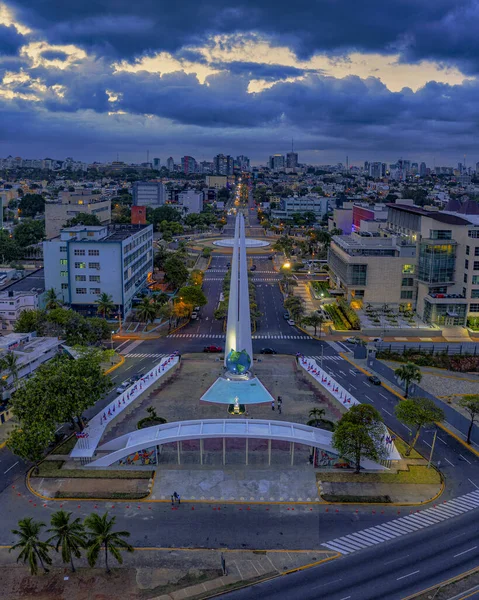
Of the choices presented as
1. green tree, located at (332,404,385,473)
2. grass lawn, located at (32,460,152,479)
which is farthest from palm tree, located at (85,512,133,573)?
green tree, located at (332,404,385,473)

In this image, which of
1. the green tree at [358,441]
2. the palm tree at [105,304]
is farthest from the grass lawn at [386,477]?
the palm tree at [105,304]

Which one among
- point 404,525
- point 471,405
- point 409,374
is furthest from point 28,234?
point 404,525

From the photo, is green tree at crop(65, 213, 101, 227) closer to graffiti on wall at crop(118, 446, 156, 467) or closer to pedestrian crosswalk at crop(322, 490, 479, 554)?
graffiti on wall at crop(118, 446, 156, 467)

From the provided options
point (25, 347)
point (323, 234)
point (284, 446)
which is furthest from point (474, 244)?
point (323, 234)

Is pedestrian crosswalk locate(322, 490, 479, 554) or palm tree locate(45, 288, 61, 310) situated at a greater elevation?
palm tree locate(45, 288, 61, 310)

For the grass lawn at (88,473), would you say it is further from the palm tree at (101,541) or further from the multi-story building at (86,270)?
the multi-story building at (86,270)

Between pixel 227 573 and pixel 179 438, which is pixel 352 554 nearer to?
pixel 227 573

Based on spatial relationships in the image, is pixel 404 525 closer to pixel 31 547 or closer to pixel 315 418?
pixel 315 418
